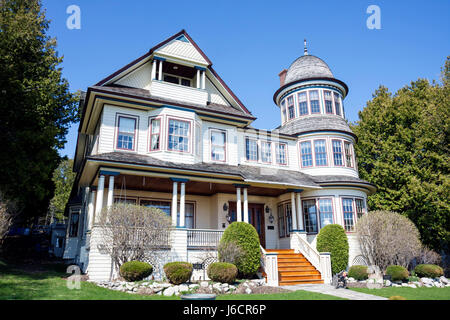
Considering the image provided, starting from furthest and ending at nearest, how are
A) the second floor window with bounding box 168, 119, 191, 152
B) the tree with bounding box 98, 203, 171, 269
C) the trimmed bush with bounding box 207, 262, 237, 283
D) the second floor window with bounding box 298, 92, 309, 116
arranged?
1. the second floor window with bounding box 298, 92, 309, 116
2. the second floor window with bounding box 168, 119, 191, 152
3. the tree with bounding box 98, 203, 171, 269
4. the trimmed bush with bounding box 207, 262, 237, 283

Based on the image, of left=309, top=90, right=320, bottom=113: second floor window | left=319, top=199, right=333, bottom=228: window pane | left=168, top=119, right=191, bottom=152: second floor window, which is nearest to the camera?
left=168, top=119, right=191, bottom=152: second floor window

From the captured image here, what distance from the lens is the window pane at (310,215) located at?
17953mm

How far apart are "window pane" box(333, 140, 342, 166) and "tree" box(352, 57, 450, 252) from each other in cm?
546

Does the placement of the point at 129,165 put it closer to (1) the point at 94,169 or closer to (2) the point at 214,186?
(1) the point at 94,169

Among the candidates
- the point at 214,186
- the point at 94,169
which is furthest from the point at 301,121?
the point at 94,169

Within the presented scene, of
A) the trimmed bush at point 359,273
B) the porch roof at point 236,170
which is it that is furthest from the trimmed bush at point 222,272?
the trimmed bush at point 359,273

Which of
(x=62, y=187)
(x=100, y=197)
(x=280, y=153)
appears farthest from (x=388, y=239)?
(x=62, y=187)

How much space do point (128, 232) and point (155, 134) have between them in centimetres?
565

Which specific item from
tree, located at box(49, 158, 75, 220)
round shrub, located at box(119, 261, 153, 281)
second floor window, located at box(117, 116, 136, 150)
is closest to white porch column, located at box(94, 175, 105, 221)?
second floor window, located at box(117, 116, 136, 150)

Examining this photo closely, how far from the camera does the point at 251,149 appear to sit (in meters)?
18.9

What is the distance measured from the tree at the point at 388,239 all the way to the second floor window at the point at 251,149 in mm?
6556

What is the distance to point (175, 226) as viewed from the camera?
44.8ft

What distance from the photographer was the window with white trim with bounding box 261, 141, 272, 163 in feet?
63.0

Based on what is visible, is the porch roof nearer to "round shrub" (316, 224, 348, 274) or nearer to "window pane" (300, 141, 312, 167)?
"window pane" (300, 141, 312, 167)
